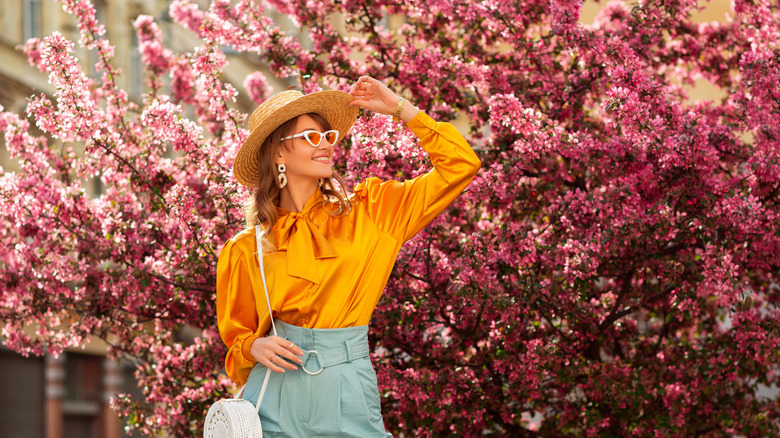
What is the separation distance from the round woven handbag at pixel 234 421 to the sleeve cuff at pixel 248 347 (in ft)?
0.77

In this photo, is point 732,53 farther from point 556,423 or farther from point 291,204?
point 291,204

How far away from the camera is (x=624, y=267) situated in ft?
16.4

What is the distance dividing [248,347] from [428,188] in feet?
2.50

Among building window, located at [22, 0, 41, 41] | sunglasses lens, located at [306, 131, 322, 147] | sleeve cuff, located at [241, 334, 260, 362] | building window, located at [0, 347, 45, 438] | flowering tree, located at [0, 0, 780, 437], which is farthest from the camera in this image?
building window, located at [22, 0, 41, 41]

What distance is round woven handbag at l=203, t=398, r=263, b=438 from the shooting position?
9.39 ft

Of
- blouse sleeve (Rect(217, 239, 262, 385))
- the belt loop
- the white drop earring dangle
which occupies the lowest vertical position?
the belt loop

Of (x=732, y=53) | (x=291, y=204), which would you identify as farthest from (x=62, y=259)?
(x=732, y=53)

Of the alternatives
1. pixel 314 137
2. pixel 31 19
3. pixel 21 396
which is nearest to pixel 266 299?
pixel 314 137

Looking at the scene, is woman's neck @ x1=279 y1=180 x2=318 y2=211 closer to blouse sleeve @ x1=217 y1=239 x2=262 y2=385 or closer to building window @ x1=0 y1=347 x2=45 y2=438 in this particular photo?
blouse sleeve @ x1=217 y1=239 x2=262 y2=385

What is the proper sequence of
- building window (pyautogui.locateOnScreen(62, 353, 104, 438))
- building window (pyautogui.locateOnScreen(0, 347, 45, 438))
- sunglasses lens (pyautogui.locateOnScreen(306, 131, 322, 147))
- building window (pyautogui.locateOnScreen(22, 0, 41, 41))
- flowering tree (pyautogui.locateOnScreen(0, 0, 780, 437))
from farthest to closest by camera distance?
building window (pyautogui.locateOnScreen(62, 353, 104, 438)) → building window (pyautogui.locateOnScreen(22, 0, 41, 41)) → building window (pyautogui.locateOnScreen(0, 347, 45, 438)) → flowering tree (pyautogui.locateOnScreen(0, 0, 780, 437)) → sunglasses lens (pyautogui.locateOnScreen(306, 131, 322, 147))

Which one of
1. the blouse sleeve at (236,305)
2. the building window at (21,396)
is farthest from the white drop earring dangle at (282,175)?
the building window at (21,396)

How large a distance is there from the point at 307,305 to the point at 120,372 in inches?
529

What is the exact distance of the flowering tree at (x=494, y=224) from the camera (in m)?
4.73

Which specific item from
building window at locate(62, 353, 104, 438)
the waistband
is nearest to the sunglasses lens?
the waistband
